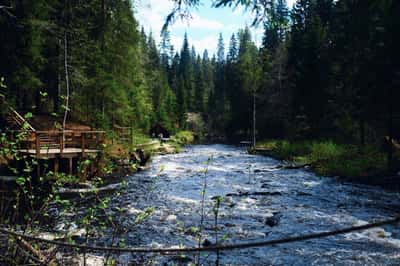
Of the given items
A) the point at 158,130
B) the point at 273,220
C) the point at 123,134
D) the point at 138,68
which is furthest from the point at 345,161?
the point at 158,130

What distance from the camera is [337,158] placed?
70.1ft

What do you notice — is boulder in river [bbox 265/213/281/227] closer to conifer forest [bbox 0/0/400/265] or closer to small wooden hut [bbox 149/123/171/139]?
conifer forest [bbox 0/0/400/265]

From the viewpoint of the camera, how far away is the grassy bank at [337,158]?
18.2 m

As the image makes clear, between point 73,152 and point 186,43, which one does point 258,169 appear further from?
point 186,43

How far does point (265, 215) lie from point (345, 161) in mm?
11266

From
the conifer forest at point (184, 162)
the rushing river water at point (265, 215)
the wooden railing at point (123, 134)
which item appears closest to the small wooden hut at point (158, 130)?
the conifer forest at point (184, 162)

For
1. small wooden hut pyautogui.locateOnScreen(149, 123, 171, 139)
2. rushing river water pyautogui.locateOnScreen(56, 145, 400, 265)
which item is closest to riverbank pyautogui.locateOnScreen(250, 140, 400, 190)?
rushing river water pyautogui.locateOnScreen(56, 145, 400, 265)

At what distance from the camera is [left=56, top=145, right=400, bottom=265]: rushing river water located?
7.43 metres

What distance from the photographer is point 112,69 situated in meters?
25.5

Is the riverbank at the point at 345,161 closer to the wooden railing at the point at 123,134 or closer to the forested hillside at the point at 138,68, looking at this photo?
the forested hillside at the point at 138,68

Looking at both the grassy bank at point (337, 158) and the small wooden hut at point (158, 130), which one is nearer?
the grassy bank at point (337, 158)

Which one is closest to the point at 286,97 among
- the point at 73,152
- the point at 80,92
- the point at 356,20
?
the point at 80,92

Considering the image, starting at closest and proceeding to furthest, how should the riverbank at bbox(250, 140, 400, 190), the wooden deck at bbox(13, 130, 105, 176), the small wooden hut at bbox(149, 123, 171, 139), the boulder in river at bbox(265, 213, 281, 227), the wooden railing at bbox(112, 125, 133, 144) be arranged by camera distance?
the boulder in river at bbox(265, 213, 281, 227) → the wooden deck at bbox(13, 130, 105, 176) → the riverbank at bbox(250, 140, 400, 190) → the wooden railing at bbox(112, 125, 133, 144) → the small wooden hut at bbox(149, 123, 171, 139)

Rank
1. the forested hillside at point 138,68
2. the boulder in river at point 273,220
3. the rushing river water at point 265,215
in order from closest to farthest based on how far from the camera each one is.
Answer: the rushing river water at point 265,215, the boulder in river at point 273,220, the forested hillside at point 138,68
